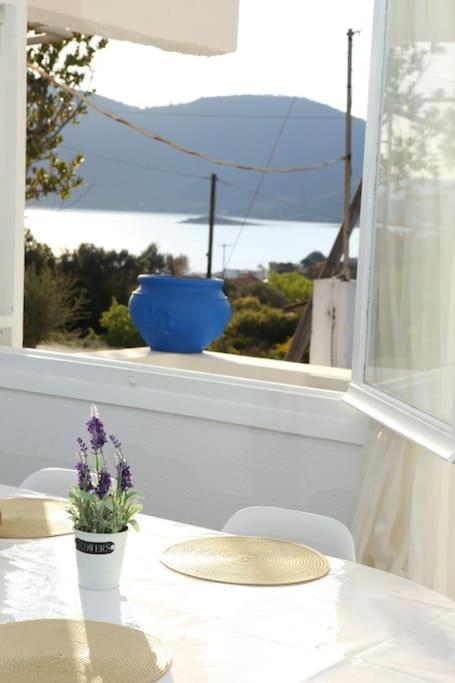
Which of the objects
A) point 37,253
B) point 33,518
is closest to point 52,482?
point 33,518

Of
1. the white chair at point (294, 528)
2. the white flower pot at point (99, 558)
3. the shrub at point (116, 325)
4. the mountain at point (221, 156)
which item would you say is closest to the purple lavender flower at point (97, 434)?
the white flower pot at point (99, 558)

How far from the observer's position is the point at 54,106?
9875 mm

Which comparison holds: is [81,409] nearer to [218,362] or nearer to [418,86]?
[418,86]

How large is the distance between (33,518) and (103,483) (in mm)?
489

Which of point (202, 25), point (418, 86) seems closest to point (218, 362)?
point (202, 25)

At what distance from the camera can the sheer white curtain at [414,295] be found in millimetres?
2189

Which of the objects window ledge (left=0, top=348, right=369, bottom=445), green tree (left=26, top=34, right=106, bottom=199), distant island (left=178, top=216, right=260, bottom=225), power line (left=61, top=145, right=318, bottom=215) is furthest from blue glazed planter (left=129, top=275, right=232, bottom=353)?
distant island (left=178, top=216, right=260, bottom=225)

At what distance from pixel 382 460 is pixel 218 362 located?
2.45 meters

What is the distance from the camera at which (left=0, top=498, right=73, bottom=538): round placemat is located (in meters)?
1.81

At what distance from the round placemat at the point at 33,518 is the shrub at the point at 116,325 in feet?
36.5

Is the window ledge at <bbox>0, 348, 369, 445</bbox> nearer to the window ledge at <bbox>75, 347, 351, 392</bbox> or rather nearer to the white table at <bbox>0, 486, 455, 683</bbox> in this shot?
the white table at <bbox>0, 486, 455, 683</bbox>

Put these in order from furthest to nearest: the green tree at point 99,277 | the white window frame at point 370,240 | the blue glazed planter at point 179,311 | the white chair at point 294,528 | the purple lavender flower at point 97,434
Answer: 1. the green tree at point 99,277
2. the blue glazed planter at point 179,311
3. the white window frame at point 370,240
4. the white chair at point 294,528
5. the purple lavender flower at point 97,434

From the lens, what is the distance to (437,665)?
1.31m

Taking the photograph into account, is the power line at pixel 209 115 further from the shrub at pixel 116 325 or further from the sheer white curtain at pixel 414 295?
the sheer white curtain at pixel 414 295
